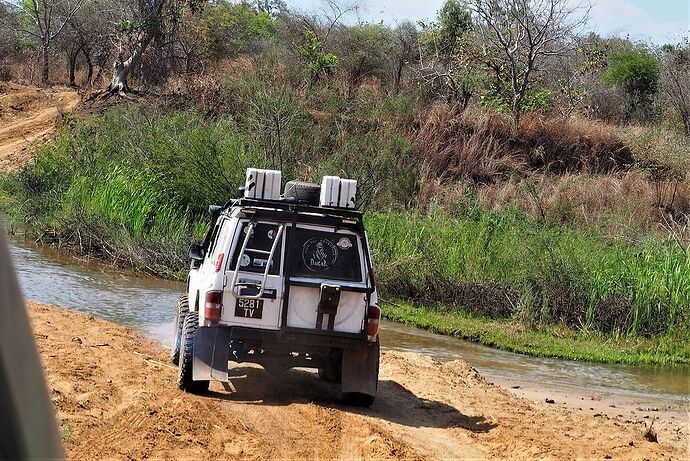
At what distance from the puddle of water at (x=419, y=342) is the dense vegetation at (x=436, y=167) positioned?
28.5 inches

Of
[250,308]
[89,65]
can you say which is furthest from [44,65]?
[250,308]

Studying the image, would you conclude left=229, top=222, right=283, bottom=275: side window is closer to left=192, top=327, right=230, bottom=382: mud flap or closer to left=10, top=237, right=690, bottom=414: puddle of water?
left=192, top=327, right=230, bottom=382: mud flap

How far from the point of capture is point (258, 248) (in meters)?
9.37

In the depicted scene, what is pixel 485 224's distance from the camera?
23922mm

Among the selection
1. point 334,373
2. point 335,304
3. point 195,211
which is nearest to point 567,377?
point 334,373

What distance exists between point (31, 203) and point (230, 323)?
→ 65.6ft

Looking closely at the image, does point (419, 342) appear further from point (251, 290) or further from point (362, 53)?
point (362, 53)

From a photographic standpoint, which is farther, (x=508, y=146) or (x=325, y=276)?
(x=508, y=146)

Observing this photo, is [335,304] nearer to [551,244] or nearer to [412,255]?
[412,255]

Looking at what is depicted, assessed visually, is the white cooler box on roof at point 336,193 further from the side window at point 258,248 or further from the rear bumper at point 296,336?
the rear bumper at point 296,336

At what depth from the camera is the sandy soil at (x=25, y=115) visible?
36688 mm

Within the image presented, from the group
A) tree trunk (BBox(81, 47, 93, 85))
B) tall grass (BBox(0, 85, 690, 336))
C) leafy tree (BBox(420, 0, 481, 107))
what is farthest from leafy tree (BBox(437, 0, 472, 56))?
tree trunk (BBox(81, 47, 93, 85))

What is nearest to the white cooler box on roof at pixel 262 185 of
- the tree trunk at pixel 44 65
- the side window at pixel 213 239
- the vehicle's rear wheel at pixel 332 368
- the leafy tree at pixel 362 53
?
the side window at pixel 213 239

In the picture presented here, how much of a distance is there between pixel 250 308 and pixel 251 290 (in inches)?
6.7
